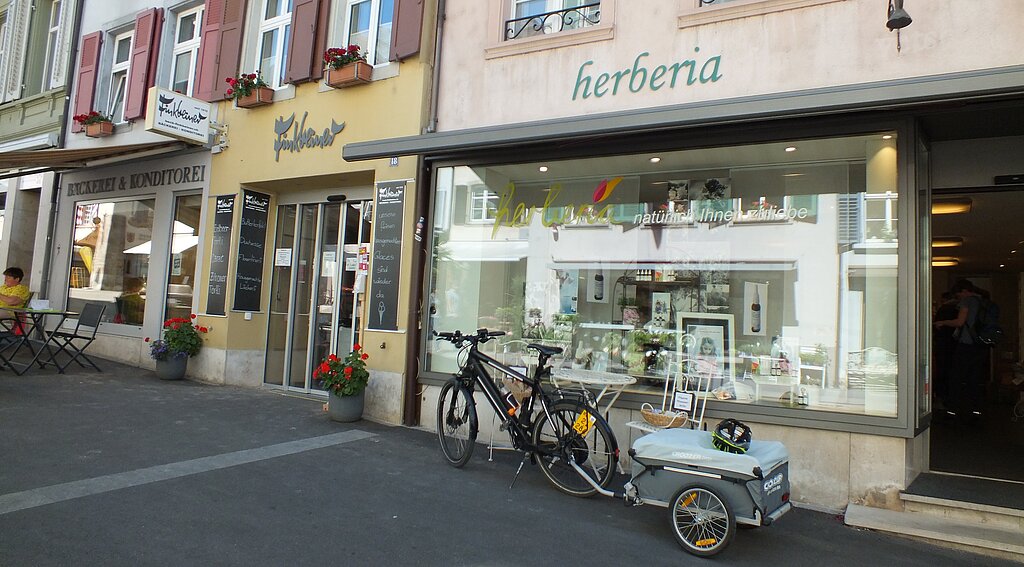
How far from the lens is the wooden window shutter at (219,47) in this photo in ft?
30.8

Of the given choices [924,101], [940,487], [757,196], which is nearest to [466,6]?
[757,196]

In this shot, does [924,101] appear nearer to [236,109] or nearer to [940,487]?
[940,487]

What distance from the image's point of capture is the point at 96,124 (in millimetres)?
10812

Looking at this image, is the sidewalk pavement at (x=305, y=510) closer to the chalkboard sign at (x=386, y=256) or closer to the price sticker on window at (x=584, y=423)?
the price sticker on window at (x=584, y=423)

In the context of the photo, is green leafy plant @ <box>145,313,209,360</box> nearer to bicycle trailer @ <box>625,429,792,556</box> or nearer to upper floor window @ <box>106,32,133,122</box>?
upper floor window @ <box>106,32,133,122</box>

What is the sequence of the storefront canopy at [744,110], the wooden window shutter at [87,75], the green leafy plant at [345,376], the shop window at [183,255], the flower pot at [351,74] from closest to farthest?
the storefront canopy at [744,110] → the green leafy plant at [345,376] → the flower pot at [351,74] → the shop window at [183,255] → the wooden window shutter at [87,75]

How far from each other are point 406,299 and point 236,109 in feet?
14.3

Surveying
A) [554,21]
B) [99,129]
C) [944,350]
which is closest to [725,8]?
[554,21]

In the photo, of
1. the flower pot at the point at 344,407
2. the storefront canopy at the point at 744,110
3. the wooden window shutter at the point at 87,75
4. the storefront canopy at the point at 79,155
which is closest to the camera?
the storefront canopy at the point at 744,110

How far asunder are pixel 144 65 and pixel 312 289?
5.14 m

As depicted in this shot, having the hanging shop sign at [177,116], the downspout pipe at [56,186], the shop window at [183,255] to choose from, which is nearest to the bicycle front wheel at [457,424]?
the shop window at [183,255]

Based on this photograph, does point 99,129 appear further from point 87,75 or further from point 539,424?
point 539,424

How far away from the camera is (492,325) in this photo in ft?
24.3

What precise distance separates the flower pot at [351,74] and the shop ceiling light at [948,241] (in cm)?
798
